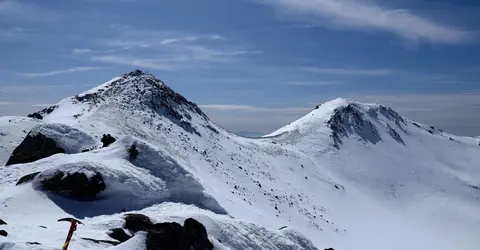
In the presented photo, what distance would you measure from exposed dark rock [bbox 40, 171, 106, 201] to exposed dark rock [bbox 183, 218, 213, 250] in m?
8.64

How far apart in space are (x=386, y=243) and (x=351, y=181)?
17.3 m

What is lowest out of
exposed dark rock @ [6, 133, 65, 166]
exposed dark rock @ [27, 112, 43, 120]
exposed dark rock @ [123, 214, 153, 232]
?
exposed dark rock @ [123, 214, 153, 232]

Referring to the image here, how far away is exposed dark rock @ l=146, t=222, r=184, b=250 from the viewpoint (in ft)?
55.8

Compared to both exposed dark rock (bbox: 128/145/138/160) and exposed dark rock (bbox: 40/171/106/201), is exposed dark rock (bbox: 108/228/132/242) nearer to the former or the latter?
exposed dark rock (bbox: 40/171/106/201)

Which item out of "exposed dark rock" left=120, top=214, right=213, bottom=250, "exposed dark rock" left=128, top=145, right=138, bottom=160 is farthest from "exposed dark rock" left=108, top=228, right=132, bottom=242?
"exposed dark rock" left=128, top=145, right=138, bottom=160

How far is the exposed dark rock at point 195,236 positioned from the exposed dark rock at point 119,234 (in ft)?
9.38

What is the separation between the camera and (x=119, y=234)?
66.4ft

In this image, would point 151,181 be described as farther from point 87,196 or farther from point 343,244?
point 343,244

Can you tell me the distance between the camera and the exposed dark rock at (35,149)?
32.9 meters

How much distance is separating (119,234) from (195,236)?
3.56 meters

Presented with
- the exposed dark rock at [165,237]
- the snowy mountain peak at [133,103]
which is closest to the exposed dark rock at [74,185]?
the exposed dark rock at [165,237]

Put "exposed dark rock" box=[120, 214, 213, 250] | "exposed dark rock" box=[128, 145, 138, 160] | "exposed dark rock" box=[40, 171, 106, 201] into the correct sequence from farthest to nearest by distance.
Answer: "exposed dark rock" box=[128, 145, 138, 160] → "exposed dark rock" box=[40, 171, 106, 201] → "exposed dark rock" box=[120, 214, 213, 250]

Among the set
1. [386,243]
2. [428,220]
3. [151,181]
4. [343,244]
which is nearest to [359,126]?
[428,220]

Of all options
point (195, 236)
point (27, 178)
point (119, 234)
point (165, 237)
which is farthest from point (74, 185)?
point (165, 237)
